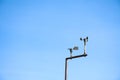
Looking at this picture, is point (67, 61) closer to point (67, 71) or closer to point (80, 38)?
point (67, 71)

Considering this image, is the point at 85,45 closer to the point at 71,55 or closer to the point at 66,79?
the point at 71,55

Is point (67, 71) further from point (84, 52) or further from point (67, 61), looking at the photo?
point (84, 52)

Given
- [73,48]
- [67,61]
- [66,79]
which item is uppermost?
[73,48]

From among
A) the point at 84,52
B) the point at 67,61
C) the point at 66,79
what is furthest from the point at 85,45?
the point at 66,79

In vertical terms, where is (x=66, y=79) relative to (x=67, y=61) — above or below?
below

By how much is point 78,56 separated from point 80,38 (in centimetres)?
132

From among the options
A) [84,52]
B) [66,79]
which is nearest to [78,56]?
[84,52]

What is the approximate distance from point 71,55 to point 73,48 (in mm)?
544

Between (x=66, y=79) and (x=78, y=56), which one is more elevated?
(x=78, y=56)

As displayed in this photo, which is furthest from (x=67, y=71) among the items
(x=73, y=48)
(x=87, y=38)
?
(x=87, y=38)

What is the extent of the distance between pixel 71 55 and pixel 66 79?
1.77 meters

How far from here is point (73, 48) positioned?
52.5 ft

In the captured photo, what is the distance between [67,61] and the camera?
15.8m

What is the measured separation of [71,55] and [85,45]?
1302 millimetres
